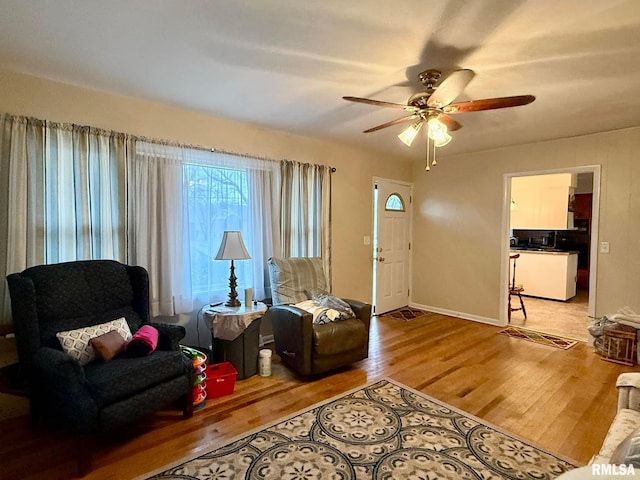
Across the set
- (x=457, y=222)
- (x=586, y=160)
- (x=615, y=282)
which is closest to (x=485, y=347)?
(x=615, y=282)

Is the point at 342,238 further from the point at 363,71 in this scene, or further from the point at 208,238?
the point at 363,71

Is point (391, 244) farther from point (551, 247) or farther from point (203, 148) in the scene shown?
point (551, 247)

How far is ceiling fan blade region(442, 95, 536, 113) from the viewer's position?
201cm

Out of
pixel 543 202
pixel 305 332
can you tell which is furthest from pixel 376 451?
pixel 543 202

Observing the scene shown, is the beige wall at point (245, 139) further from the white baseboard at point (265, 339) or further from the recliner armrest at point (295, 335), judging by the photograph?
the recliner armrest at point (295, 335)

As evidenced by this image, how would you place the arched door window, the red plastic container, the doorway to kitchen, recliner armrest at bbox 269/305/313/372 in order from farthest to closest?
the doorway to kitchen, the arched door window, recliner armrest at bbox 269/305/313/372, the red plastic container

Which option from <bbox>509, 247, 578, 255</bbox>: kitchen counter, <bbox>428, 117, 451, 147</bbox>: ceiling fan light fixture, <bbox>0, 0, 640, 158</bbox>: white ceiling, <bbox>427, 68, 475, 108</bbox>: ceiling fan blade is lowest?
<bbox>509, 247, 578, 255</bbox>: kitchen counter

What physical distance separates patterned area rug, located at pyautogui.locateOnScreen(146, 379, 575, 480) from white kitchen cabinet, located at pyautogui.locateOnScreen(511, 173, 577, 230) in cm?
501

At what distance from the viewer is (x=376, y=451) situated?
2.01 m

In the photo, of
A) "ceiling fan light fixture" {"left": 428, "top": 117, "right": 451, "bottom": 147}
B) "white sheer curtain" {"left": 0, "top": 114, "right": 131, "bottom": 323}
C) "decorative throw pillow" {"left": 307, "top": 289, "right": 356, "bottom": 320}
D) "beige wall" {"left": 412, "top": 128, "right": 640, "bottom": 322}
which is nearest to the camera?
"white sheer curtain" {"left": 0, "top": 114, "right": 131, "bottom": 323}

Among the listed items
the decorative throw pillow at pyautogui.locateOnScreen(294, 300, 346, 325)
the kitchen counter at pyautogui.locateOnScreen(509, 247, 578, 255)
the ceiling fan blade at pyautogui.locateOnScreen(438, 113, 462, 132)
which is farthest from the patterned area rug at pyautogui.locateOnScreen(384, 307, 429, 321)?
the ceiling fan blade at pyautogui.locateOnScreen(438, 113, 462, 132)

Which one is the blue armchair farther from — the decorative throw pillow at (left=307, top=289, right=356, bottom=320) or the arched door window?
the arched door window

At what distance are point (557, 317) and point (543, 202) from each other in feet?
7.77

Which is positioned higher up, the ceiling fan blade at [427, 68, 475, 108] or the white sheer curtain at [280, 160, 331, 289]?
the ceiling fan blade at [427, 68, 475, 108]
